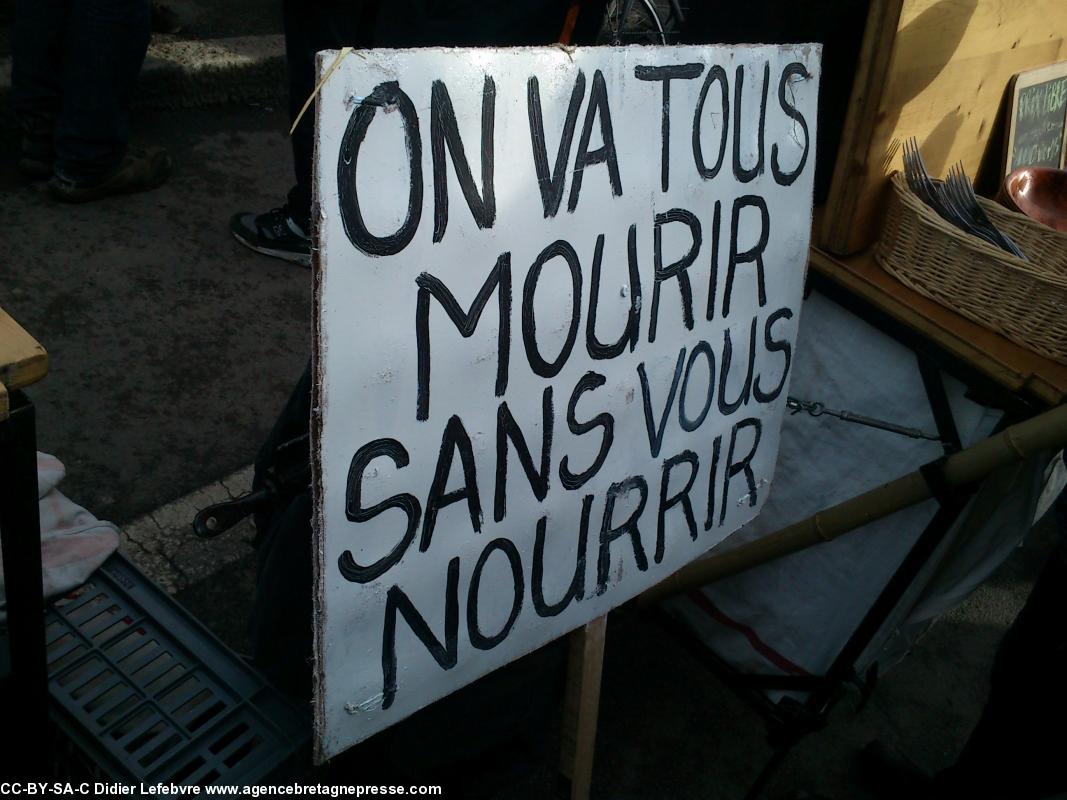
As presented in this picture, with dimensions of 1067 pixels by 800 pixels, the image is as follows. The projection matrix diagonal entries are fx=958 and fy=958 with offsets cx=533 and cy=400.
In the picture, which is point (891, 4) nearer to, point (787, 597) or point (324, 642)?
point (787, 597)

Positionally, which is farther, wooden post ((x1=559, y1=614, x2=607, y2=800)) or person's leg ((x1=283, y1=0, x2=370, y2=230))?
person's leg ((x1=283, y1=0, x2=370, y2=230))

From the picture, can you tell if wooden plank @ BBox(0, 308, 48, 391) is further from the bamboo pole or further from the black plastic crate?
the bamboo pole

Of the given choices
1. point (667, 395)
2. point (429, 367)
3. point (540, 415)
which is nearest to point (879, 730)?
point (667, 395)

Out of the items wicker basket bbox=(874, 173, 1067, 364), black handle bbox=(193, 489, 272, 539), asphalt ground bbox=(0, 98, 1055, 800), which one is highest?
wicker basket bbox=(874, 173, 1067, 364)

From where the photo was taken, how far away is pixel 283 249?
3344 mm

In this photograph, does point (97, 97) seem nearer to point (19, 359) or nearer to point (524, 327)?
point (19, 359)

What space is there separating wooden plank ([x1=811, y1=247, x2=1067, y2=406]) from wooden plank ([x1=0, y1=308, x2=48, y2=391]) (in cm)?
138

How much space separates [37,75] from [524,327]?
279 centimetres

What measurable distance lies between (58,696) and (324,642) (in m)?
0.68

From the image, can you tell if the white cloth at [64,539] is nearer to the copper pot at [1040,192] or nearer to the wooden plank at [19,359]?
the wooden plank at [19,359]

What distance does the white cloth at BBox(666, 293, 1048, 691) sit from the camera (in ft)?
6.03

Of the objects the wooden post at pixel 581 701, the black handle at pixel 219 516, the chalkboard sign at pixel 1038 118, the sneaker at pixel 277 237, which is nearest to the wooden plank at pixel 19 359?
the black handle at pixel 219 516

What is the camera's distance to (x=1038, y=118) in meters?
2.07

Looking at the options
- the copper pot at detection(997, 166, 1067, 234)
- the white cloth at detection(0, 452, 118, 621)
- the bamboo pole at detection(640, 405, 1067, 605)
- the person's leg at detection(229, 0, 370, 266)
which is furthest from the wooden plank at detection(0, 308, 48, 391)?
the person's leg at detection(229, 0, 370, 266)
